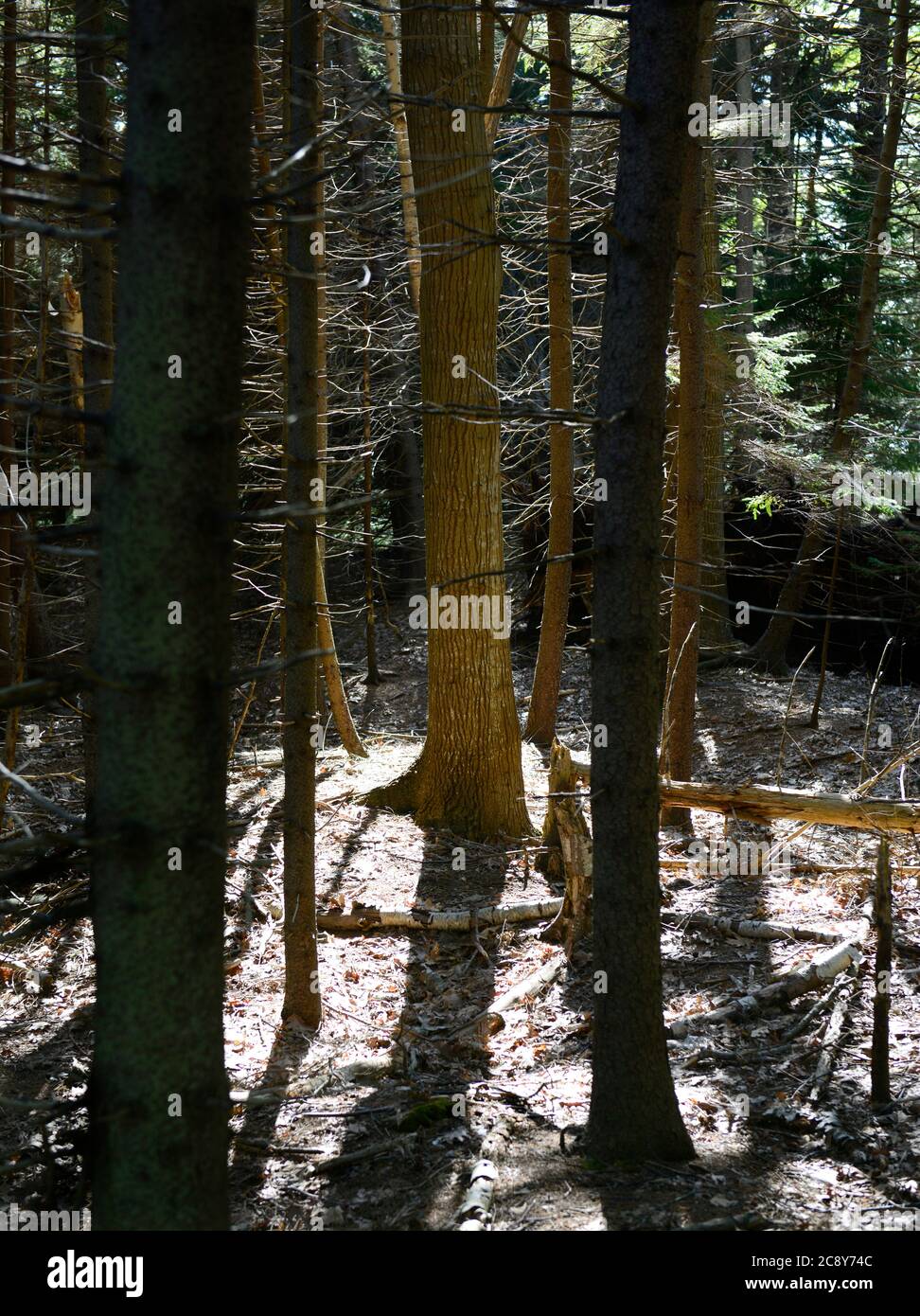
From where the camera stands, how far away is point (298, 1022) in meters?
6.94

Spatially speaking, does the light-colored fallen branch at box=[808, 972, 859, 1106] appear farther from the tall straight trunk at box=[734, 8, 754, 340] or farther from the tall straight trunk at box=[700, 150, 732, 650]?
the tall straight trunk at box=[734, 8, 754, 340]

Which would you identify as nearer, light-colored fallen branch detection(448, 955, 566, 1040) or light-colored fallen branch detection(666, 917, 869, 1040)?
light-colored fallen branch detection(666, 917, 869, 1040)

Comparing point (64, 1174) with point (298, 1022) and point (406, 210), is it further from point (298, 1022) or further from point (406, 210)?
point (406, 210)

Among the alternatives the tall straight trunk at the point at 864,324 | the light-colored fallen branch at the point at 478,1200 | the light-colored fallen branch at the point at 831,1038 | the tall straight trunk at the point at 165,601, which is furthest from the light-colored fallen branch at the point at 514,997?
the tall straight trunk at the point at 864,324

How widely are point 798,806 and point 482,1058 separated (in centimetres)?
286

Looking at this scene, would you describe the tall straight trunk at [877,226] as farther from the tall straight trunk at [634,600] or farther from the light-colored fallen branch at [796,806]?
the tall straight trunk at [634,600]

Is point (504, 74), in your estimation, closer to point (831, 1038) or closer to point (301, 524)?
point (301, 524)

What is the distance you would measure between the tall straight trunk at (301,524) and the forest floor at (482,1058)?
35 cm

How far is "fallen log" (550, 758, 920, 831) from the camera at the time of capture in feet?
23.3

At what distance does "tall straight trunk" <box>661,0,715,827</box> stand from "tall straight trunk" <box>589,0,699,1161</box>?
4.81m

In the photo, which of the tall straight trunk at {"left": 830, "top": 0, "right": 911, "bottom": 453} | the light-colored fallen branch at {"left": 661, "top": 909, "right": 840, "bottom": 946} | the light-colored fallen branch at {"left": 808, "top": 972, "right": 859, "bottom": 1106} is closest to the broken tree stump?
the light-colored fallen branch at {"left": 661, "top": 909, "right": 840, "bottom": 946}

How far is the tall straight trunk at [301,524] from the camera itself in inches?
248

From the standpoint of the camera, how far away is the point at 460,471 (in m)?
9.51

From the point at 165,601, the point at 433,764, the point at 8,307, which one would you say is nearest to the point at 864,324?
the point at 433,764
